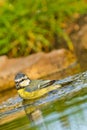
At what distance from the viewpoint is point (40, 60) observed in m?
11.4

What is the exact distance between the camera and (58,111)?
674cm

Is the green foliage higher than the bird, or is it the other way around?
the green foliage

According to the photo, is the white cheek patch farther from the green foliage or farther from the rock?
the green foliage

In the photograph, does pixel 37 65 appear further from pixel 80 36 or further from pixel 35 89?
pixel 35 89

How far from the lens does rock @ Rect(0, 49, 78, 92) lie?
427 inches

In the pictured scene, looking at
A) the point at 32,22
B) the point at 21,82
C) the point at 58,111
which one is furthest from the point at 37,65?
the point at 58,111

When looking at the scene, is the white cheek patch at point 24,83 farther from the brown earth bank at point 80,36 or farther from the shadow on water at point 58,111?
the brown earth bank at point 80,36

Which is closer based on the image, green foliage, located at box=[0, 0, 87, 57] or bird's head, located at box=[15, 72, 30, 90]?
bird's head, located at box=[15, 72, 30, 90]

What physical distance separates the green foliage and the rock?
755mm

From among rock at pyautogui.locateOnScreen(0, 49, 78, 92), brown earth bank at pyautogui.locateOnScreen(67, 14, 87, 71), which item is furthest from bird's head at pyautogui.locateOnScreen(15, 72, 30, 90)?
brown earth bank at pyautogui.locateOnScreen(67, 14, 87, 71)

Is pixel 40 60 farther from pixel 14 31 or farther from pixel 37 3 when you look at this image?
pixel 37 3

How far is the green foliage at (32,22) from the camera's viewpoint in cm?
1236

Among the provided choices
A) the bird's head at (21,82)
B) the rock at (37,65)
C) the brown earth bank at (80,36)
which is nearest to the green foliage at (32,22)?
the brown earth bank at (80,36)

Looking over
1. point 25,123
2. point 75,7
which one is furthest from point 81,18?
point 25,123
